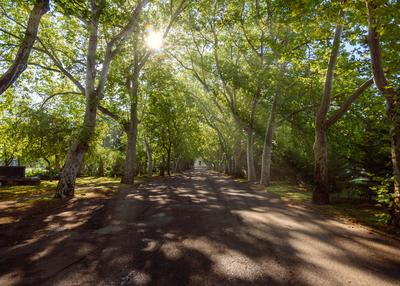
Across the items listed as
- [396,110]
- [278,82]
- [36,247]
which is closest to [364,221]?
[396,110]

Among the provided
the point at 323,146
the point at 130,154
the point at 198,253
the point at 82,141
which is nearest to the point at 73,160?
the point at 82,141

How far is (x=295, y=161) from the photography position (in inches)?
816

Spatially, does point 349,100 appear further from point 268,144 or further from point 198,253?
point 198,253

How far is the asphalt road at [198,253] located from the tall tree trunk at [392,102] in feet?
3.70

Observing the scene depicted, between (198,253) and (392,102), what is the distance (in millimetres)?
6941

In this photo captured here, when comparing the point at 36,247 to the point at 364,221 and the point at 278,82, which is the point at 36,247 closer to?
the point at 364,221

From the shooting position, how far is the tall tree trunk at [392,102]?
656cm

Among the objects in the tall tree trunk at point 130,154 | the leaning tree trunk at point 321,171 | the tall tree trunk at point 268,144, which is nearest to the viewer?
the leaning tree trunk at point 321,171

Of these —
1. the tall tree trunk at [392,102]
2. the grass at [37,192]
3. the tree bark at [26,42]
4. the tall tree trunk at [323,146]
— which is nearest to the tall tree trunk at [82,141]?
the grass at [37,192]

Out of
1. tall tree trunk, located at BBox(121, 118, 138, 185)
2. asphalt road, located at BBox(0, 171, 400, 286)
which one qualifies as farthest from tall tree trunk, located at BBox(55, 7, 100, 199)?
tall tree trunk, located at BBox(121, 118, 138, 185)

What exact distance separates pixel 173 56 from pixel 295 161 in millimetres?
15535

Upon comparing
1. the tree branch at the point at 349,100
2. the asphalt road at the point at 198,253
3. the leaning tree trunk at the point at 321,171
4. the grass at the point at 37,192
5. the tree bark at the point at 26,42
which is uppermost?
the tree bark at the point at 26,42

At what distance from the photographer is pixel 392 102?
6973mm

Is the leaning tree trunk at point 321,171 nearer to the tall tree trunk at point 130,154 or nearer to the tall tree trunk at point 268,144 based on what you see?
the tall tree trunk at point 268,144
